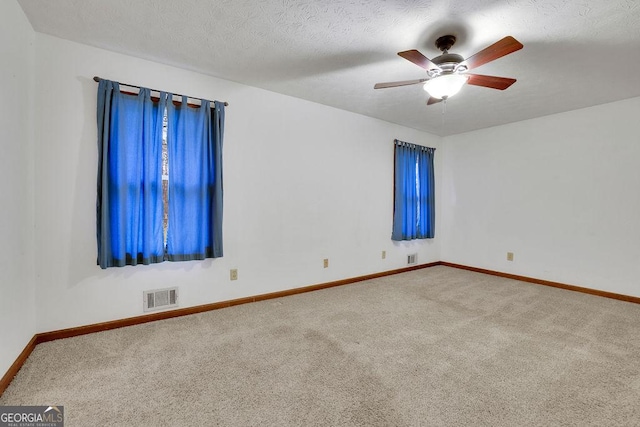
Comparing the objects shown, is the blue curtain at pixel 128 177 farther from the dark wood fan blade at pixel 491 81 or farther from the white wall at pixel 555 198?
the white wall at pixel 555 198

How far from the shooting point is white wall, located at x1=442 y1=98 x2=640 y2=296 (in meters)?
3.40

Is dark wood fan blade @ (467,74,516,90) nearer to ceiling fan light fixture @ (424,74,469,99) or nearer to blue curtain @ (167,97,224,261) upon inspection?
ceiling fan light fixture @ (424,74,469,99)

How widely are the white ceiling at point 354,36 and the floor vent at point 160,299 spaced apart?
2156mm

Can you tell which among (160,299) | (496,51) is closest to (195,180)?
(160,299)

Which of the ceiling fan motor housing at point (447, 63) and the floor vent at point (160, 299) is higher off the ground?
the ceiling fan motor housing at point (447, 63)

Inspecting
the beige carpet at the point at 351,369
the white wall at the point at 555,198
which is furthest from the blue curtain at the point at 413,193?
the beige carpet at the point at 351,369

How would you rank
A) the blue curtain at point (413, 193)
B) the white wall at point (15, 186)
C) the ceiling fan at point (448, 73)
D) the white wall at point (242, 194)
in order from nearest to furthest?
the white wall at point (15, 186)
the ceiling fan at point (448, 73)
the white wall at point (242, 194)
the blue curtain at point (413, 193)

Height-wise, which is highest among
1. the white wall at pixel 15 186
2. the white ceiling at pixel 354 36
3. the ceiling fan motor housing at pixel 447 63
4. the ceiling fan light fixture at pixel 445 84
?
the white ceiling at pixel 354 36

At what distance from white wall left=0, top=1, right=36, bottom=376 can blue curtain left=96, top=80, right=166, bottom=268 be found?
417 mm

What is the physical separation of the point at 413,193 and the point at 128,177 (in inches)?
156

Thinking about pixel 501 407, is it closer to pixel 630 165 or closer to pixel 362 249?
pixel 362 249

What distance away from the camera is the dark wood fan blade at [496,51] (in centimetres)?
171

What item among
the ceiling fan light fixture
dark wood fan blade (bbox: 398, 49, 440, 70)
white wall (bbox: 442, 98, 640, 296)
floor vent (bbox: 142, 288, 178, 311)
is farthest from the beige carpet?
dark wood fan blade (bbox: 398, 49, 440, 70)

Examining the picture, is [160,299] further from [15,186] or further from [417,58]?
[417,58]
